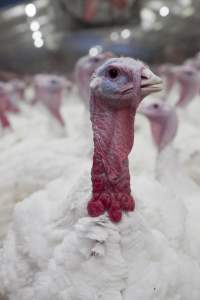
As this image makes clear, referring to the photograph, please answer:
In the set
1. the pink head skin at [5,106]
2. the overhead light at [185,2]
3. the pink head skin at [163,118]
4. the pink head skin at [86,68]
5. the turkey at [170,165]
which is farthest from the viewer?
the overhead light at [185,2]

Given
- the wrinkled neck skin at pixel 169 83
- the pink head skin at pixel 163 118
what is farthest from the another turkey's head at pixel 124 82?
the wrinkled neck skin at pixel 169 83

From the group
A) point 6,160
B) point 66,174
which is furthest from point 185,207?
point 6,160

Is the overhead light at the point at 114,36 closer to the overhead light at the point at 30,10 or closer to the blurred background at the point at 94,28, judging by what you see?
the blurred background at the point at 94,28

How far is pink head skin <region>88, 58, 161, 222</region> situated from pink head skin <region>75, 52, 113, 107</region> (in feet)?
2.87

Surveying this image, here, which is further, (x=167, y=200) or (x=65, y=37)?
(x=65, y=37)

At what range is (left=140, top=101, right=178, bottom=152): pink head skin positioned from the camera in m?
1.61

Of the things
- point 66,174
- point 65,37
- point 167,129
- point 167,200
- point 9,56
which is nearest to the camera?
point 167,200

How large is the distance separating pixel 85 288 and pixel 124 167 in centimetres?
24

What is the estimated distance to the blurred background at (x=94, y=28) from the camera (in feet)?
9.02

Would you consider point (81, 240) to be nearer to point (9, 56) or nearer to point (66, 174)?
point (66, 174)

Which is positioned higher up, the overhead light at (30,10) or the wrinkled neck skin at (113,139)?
the overhead light at (30,10)

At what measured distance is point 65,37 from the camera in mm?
2914

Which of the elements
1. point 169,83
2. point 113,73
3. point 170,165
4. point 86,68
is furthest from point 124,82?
point 169,83

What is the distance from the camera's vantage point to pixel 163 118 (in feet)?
5.34
